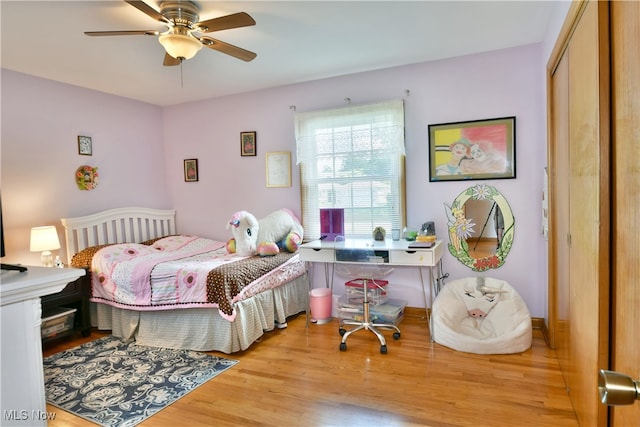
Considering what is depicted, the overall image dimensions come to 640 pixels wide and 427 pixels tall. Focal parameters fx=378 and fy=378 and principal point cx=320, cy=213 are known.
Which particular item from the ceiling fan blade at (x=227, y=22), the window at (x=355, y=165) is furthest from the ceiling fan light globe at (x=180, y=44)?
the window at (x=355, y=165)

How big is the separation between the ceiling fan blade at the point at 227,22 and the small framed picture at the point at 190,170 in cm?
253

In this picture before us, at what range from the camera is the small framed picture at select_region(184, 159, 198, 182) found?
4.69 meters

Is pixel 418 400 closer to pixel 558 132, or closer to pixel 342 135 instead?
pixel 558 132

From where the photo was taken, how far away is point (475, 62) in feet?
10.9

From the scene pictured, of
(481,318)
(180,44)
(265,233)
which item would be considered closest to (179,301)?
(265,233)

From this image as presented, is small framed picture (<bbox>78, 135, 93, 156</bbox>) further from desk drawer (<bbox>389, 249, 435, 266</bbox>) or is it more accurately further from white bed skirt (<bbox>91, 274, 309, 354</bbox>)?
desk drawer (<bbox>389, 249, 435, 266</bbox>)

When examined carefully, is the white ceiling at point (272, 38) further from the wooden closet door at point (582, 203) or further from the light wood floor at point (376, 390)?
the light wood floor at point (376, 390)

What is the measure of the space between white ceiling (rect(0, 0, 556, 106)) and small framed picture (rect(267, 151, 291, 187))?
776 millimetres

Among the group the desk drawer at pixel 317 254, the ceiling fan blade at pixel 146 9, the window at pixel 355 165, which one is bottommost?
the desk drawer at pixel 317 254

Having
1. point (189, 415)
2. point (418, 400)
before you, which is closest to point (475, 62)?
point (418, 400)

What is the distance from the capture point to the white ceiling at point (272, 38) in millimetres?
2439

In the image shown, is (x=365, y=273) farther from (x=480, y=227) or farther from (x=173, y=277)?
(x=173, y=277)

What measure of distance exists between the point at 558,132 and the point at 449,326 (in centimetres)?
162

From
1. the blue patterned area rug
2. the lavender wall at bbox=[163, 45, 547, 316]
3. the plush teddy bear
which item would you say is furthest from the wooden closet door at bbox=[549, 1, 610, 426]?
the plush teddy bear
